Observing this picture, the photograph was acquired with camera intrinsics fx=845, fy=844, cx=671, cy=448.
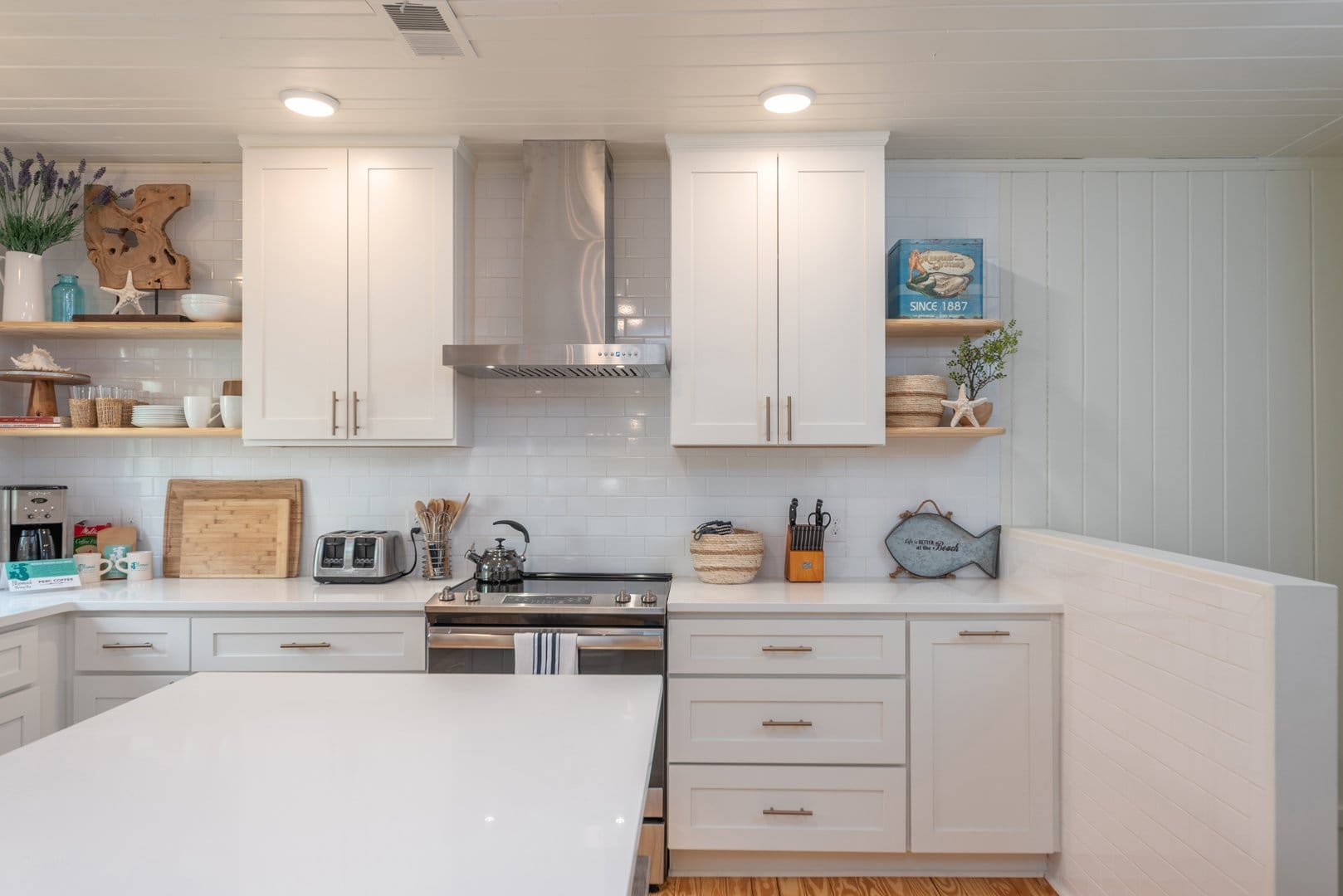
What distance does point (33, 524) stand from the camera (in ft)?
10.1

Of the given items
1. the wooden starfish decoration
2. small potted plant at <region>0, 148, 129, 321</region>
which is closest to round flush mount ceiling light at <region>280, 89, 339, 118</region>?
small potted plant at <region>0, 148, 129, 321</region>

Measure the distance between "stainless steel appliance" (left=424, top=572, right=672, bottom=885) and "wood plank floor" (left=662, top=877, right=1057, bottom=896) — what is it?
148mm

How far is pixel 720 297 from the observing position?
296cm

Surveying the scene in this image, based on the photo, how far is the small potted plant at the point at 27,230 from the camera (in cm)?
309

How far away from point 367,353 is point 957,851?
2.61m

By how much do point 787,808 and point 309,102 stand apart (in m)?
2.72

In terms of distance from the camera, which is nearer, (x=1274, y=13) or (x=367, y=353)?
(x=1274, y=13)

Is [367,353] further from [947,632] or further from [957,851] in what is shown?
[957,851]

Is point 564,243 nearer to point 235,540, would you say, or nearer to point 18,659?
point 235,540

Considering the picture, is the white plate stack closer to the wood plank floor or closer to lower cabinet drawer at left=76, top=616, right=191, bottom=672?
lower cabinet drawer at left=76, top=616, right=191, bottom=672

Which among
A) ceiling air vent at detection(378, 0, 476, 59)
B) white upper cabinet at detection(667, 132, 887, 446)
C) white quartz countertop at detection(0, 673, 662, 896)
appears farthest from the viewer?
white upper cabinet at detection(667, 132, 887, 446)

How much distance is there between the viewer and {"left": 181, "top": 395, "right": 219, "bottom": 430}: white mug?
10.1ft

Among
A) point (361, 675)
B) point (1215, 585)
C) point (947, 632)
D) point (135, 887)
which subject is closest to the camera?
point (135, 887)

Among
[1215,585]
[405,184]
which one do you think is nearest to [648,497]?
[405,184]
